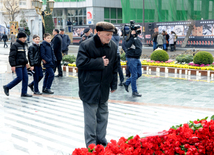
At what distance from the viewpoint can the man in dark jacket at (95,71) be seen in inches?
163

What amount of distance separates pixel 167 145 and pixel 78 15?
5336 centimetres

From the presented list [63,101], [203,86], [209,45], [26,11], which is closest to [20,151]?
[63,101]

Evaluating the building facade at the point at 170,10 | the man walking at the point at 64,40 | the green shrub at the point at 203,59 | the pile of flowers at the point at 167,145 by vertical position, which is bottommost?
the pile of flowers at the point at 167,145

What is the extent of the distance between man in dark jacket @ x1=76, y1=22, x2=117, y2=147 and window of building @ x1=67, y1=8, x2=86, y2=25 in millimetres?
50428

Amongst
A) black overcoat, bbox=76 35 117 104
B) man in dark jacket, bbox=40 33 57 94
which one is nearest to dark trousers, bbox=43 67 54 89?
man in dark jacket, bbox=40 33 57 94

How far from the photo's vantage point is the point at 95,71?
4.18 meters

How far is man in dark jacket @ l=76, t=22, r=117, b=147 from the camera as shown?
414cm

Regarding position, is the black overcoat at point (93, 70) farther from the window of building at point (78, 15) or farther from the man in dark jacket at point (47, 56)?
the window of building at point (78, 15)

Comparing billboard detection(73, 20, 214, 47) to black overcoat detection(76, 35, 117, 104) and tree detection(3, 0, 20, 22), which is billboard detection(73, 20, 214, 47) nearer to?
black overcoat detection(76, 35, 117, 104)

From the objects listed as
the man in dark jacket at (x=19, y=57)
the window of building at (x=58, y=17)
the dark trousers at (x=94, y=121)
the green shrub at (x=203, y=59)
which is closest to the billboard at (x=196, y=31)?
the green shrub at (x=203, y=59)

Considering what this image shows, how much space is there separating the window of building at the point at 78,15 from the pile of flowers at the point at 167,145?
5153 cm

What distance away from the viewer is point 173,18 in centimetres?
3428

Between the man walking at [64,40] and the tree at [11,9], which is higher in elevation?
the tree at [11,9]

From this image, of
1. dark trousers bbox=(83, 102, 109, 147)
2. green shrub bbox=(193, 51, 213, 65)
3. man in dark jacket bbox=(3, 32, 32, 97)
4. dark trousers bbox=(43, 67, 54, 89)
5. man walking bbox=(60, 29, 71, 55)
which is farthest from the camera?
man walking bbox=(60, 29, 71, 55)
